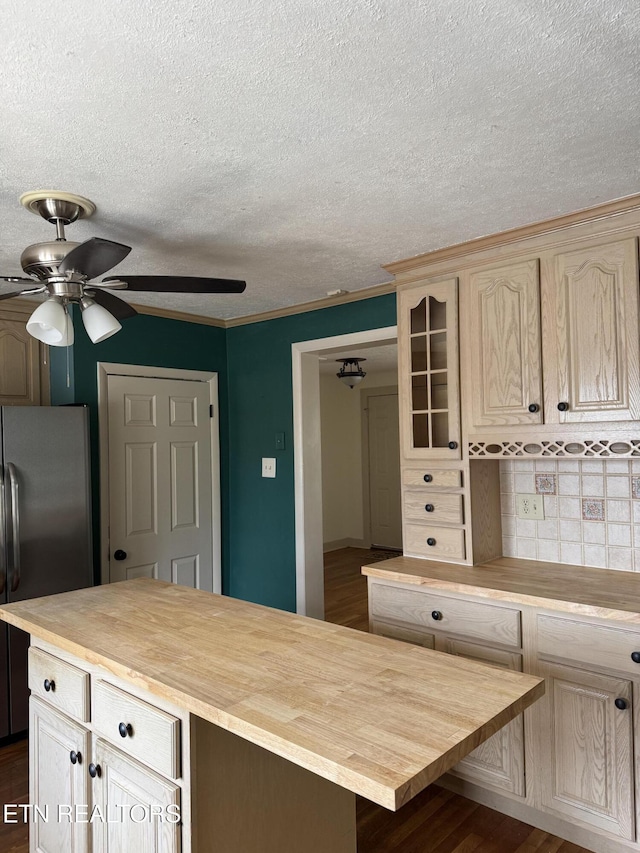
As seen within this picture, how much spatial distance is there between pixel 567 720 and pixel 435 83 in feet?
6.99

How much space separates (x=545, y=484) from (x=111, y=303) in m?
2.04

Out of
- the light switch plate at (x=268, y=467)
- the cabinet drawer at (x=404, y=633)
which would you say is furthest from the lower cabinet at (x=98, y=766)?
the light switch plate at (x=268, y=467)

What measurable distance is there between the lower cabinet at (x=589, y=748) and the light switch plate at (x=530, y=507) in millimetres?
779

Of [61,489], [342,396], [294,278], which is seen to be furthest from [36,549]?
[342,396]

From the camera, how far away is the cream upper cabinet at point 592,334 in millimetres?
2262

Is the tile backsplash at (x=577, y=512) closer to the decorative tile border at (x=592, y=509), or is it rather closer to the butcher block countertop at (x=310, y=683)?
the decorative tile border at (x=592, y=509)

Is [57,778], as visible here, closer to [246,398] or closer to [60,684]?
[60,684]

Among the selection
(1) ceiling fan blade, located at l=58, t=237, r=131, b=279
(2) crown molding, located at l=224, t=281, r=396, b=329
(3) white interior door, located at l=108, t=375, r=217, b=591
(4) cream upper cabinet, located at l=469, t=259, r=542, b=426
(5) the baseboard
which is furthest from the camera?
(5) the baseboard

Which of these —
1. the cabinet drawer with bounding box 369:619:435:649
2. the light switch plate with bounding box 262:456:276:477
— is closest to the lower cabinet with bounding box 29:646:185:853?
the cabinet drawer with bounding box 369:619:435:649

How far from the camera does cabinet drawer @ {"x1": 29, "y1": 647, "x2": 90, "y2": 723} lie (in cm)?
185

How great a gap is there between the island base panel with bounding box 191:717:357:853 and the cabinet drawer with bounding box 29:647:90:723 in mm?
531

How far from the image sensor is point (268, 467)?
164 inches

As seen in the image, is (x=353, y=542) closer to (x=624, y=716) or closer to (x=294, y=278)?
(x=294, y=278)

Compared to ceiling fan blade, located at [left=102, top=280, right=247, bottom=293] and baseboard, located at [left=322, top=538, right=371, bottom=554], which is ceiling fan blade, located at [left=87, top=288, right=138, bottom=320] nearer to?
ceiling fan blade, located at [left=102, top=280, right=247, bottom=293]
